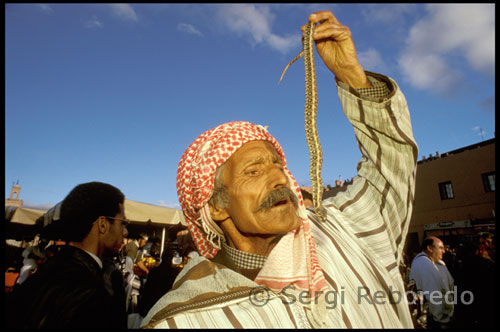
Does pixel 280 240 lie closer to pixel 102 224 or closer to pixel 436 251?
pixel 102 224

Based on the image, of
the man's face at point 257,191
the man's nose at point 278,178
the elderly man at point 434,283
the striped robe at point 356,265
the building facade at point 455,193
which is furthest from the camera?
the building facade at point 455,193

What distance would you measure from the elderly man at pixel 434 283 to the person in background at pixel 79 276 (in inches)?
223

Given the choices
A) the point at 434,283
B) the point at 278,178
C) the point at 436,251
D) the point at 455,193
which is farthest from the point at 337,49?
the point at 455,193

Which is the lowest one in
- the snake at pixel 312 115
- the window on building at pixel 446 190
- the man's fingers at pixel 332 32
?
the window on building at pixel 446 190

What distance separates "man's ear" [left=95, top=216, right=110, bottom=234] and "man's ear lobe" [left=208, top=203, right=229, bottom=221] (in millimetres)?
1696

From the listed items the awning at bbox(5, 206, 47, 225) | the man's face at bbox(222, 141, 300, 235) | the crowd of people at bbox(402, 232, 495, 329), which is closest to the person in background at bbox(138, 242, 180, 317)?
the man's face at bbox(222, 141, 300, 235)

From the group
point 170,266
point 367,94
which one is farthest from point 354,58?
point 170,266

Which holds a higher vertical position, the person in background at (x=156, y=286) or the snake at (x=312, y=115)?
the snake at (x=312, y=115)

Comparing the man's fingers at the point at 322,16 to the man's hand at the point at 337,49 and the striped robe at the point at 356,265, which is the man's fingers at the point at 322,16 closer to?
the man's hand at the point at 337,49

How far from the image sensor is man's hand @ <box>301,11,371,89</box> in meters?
1.67

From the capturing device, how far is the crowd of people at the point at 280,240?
153cm

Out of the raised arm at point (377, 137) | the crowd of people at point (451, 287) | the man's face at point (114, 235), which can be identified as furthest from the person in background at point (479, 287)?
the man's face at point (114, 235)

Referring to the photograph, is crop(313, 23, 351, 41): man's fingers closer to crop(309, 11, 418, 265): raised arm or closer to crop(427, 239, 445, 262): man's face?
crop(309, 11, 418, 265): raised arm

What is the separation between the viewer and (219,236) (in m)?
2.20
